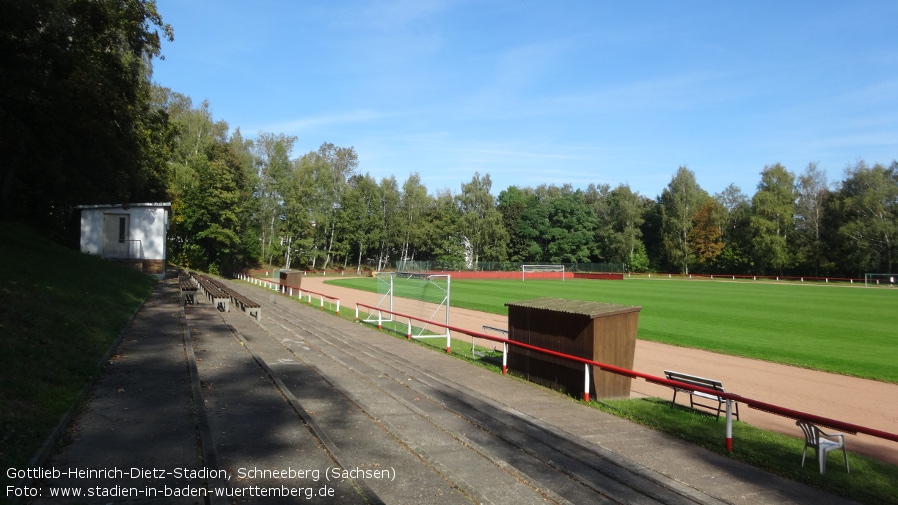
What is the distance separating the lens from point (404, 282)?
69.6ft

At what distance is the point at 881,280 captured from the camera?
6009 cm

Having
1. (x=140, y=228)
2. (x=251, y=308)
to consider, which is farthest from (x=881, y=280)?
(x=140, y=228)

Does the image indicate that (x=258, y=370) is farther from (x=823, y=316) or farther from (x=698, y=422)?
(x=823, y=316)

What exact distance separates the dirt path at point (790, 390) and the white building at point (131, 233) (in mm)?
27848

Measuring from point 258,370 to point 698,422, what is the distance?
762 cm

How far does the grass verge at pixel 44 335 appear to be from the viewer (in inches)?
220

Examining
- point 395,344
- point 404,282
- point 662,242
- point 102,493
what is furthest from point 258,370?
point 662,242

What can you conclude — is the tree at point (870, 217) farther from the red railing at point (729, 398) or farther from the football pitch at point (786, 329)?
the red railing at point (729, 398)

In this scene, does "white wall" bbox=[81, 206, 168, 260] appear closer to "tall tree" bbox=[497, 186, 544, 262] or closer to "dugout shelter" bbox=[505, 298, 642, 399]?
"dugout shelter" bbox=[505, 298, 642, 399]

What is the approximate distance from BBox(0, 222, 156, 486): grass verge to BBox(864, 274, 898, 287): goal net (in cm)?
6921

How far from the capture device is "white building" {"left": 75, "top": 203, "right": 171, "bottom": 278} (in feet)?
99.1

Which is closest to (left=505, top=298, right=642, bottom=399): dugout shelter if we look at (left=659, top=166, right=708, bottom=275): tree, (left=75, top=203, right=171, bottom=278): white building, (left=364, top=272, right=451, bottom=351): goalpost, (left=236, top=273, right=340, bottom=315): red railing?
(left=364, top=272, right=451, bottom=351): goalpost

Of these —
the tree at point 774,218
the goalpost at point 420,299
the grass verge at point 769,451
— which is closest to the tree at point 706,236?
the tree at point 774,218

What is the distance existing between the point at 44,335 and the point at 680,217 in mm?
84854
